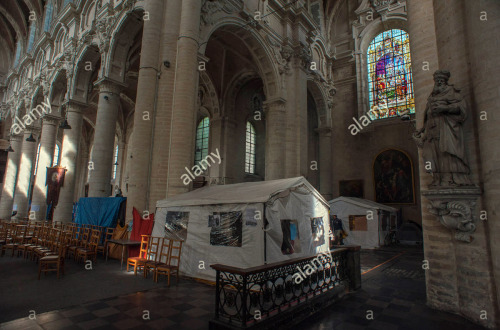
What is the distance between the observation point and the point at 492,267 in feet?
13.7

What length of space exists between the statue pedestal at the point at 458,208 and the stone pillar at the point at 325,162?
1492 cm

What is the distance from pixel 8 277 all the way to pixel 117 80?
895 cm

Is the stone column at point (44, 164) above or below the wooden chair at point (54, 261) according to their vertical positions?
above

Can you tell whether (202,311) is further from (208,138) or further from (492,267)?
(208,138)

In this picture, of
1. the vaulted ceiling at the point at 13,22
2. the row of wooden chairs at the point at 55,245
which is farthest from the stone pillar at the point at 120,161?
the row of wooden chairs at the point at 55,245

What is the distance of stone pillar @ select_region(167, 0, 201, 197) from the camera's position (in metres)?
8.87

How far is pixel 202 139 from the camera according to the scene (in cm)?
2162

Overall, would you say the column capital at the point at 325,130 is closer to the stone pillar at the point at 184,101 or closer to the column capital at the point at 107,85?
the stone pillar at the point at 184,101

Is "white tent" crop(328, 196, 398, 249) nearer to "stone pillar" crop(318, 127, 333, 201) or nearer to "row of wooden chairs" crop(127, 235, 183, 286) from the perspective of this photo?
"stone pillar" crop(318, 127, 333, 201)

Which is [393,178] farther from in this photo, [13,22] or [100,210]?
[13,22]

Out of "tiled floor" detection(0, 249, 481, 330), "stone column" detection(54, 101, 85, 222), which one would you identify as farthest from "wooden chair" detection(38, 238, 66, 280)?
"stone column" detection(54, 101, 85, 222)

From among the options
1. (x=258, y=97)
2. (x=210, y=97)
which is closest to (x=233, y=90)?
(x=210, y=97)

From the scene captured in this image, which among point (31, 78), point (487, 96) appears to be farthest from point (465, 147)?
point (31, 78)

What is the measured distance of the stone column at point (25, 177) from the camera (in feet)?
61.2
